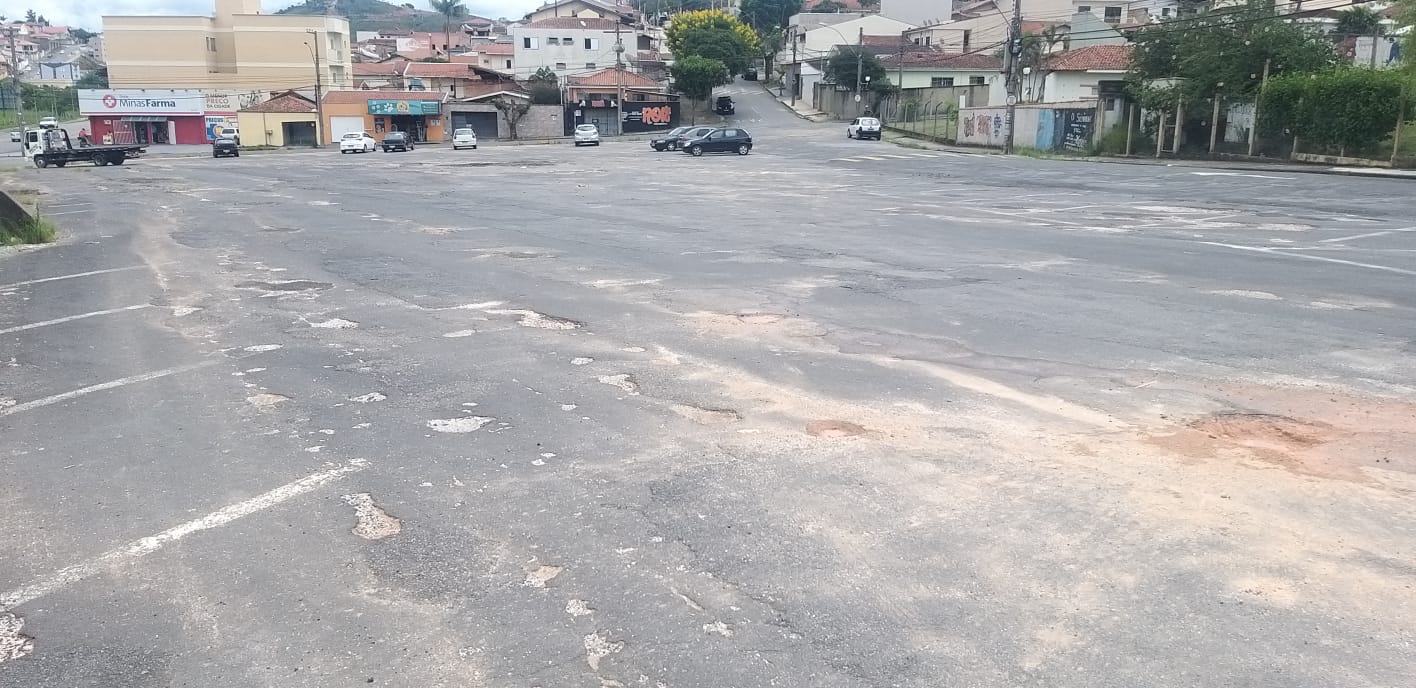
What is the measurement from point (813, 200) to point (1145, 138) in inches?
1122

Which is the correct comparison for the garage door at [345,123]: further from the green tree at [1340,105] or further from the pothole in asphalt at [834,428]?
the pothole in asphalt at [834,428]

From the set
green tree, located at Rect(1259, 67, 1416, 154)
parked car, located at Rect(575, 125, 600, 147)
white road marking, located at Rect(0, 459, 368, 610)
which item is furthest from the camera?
parked car, located at Rect(575, 125, 600, 147)

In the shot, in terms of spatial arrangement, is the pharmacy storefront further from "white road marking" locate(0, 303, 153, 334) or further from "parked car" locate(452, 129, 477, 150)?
"white road marking" locate(0, 303, 153, 334)

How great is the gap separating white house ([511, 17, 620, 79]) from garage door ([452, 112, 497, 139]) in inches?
899

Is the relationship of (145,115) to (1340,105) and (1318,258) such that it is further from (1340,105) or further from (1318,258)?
(1318,258)

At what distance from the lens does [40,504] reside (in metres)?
6.05

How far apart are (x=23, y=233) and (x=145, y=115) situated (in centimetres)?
7202

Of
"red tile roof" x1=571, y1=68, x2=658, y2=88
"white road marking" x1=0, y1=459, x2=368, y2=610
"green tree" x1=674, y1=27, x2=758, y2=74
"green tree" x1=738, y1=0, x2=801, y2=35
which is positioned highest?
→ "green tree" x1=738, y1=0, x2=801, y2=35

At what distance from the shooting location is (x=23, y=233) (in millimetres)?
18047

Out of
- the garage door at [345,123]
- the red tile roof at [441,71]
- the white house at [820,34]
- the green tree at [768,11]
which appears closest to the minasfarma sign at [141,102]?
the garage door at [345,123]

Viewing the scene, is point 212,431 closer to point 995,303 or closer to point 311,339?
point 311,339

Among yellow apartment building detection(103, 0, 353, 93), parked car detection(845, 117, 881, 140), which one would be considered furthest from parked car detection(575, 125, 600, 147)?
yellow apartment building detection(103, 0, 353, 93)

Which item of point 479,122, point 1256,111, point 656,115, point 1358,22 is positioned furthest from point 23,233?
point 1358,22

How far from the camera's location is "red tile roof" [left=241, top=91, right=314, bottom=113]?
7806 centimetres
